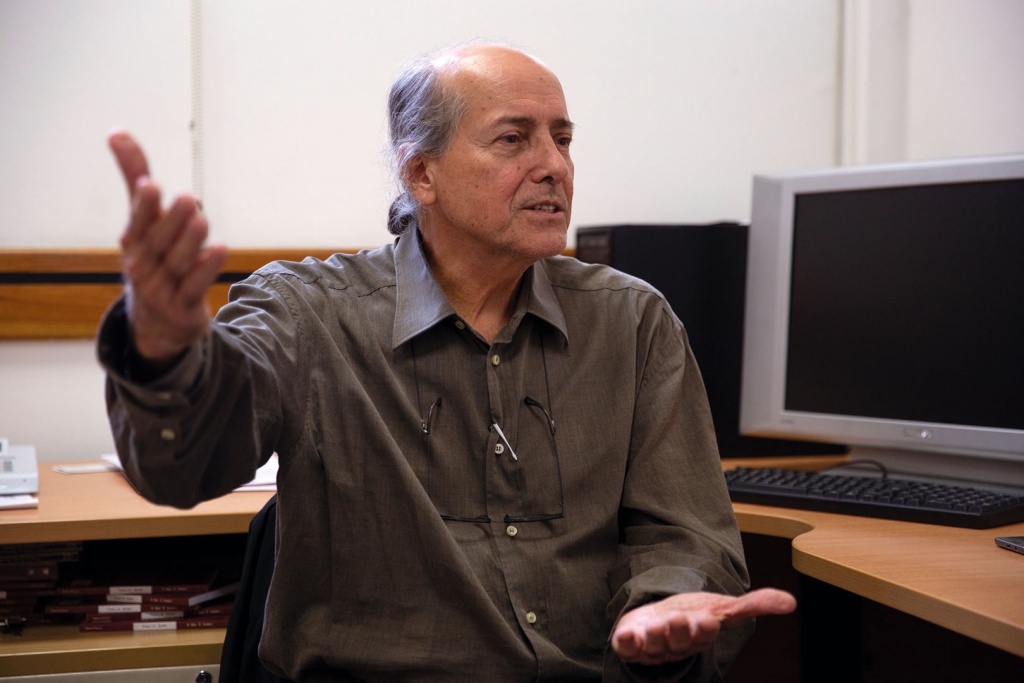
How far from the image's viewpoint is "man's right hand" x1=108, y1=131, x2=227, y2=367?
0.76 m

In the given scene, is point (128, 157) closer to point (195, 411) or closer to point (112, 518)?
point (195, 411)

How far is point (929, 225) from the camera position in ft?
5.45

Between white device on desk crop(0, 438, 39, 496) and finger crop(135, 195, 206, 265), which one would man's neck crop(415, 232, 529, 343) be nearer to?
finger crop(135, 195, 206, 265)

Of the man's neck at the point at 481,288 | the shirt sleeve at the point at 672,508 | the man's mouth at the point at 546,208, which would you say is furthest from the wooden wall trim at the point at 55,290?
the shirt sleeve at the point at 672,508

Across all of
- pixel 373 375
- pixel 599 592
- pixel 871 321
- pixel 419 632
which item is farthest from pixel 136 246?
pixel 871 321

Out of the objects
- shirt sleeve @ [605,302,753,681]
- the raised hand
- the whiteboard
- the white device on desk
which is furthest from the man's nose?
the white device on desk

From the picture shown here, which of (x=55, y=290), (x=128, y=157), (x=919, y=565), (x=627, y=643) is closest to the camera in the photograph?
(x=128, y=157)

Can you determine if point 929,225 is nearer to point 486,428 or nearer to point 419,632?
point 486,428

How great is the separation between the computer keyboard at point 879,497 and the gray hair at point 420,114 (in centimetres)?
73

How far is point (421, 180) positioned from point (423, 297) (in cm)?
21

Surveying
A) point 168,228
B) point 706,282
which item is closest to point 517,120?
point 168,228

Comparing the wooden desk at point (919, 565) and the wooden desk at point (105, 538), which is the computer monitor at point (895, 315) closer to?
the wooden desk at point (919, 565)

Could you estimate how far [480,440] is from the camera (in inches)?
49.8

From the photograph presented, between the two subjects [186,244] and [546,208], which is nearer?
[186,244]
